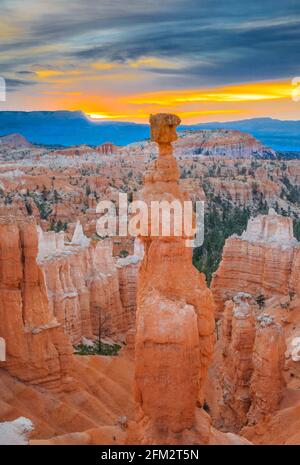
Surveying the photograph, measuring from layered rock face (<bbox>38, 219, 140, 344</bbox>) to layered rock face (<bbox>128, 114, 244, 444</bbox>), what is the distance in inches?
446

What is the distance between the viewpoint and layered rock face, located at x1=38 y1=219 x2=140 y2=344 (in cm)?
2159

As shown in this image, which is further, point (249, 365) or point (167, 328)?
point (249, 365)

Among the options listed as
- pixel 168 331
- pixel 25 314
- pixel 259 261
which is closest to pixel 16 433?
pixel 168 331

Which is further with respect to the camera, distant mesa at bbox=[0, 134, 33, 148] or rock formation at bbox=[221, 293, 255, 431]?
distant mesa at bbox=[0, 134, 33, 148]

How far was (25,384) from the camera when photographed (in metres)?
15.1

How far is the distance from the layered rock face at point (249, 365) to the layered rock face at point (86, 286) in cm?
634

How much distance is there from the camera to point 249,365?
17.3 m

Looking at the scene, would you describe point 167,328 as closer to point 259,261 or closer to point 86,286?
point 86,286

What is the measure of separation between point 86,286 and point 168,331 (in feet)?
49.7

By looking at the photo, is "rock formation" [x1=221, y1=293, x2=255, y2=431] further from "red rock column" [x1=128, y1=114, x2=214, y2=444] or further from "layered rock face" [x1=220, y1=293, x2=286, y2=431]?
"red rock column" [x1=128, y1=114, x2=214, y2=444]

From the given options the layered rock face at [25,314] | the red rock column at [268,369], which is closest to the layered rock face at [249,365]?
the red rock column at [268,369]

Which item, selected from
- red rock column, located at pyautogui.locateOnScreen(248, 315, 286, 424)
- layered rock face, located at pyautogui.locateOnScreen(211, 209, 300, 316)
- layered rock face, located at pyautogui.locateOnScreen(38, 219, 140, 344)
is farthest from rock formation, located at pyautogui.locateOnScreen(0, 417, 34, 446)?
layered rock face, located at pyautogui.locateOnScreen(211, 209, 300, 316)
